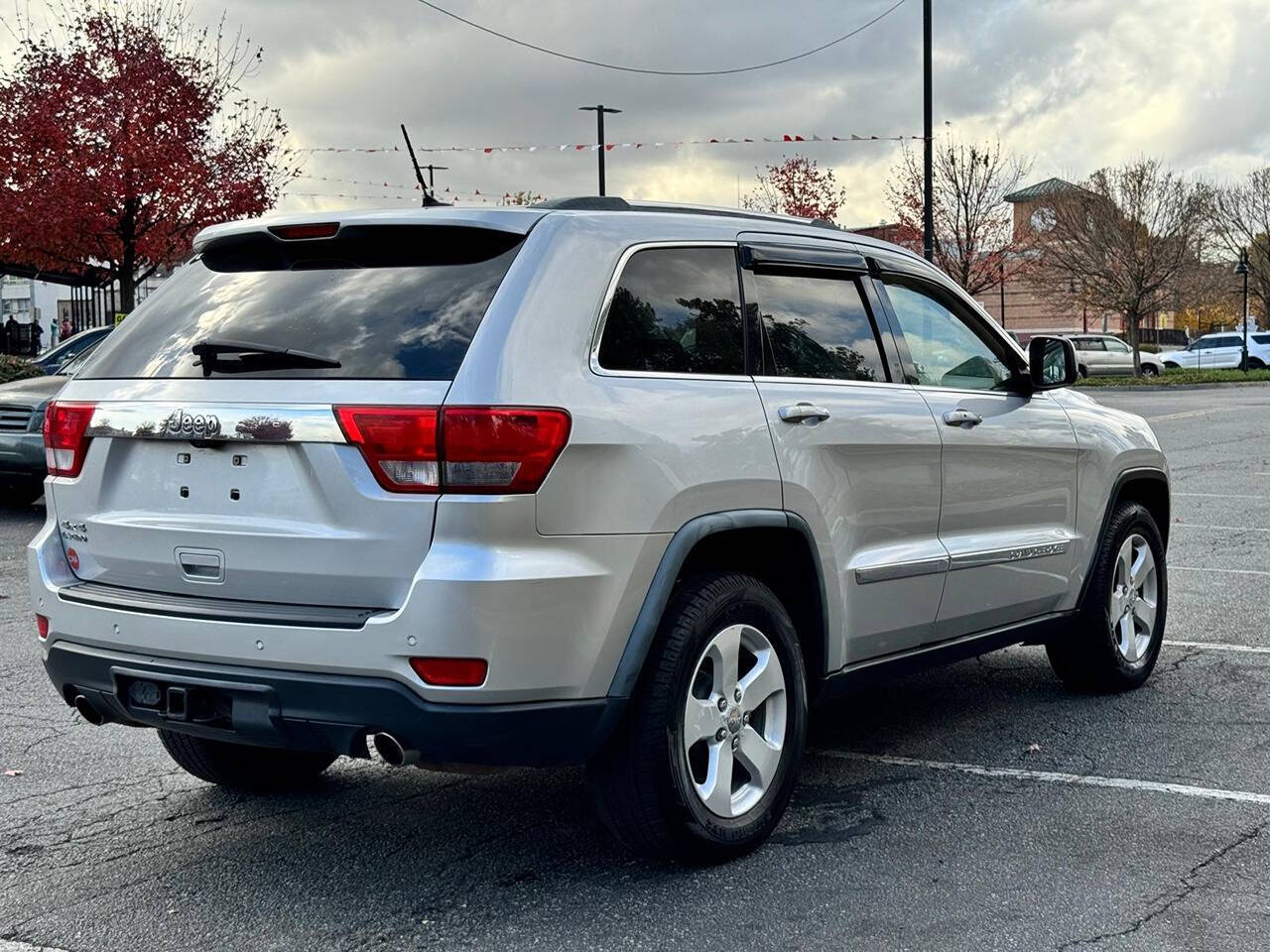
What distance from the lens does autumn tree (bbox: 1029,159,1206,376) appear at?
52750 millimetres

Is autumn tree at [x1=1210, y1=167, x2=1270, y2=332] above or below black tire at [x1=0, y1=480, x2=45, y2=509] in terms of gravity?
above

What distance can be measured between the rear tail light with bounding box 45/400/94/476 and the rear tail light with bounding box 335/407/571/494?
1023 millimetres

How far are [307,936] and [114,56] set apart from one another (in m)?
23.8

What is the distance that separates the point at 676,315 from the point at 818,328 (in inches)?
27.6

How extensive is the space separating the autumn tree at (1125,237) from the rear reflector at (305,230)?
50.5 metres

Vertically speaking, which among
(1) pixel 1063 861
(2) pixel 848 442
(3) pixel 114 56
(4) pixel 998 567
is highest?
(3) pixel 114 56

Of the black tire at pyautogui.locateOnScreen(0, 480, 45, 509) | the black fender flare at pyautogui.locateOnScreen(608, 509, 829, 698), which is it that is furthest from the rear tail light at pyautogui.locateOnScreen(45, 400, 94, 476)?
the black tire at pyautogui.locateOnScreen(0, 480, 45, 509)

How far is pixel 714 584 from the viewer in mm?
4105

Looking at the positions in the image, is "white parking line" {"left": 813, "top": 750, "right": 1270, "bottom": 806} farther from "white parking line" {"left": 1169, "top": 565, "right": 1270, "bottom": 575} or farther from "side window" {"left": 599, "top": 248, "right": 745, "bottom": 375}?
"white parking line" {"left": 1169, "top": 565, "right": 1270, "bottom": 575}

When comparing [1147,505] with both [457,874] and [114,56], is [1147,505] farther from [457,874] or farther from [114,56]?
[114,56]

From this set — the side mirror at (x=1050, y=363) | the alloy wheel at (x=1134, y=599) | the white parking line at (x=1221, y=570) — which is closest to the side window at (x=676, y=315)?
the side mirror at (x=1050, y=363)

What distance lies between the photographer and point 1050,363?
5.73 metres

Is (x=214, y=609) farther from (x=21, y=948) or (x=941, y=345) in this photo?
(x=941, y=345)

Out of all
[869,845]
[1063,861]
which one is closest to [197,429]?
[869,845]
